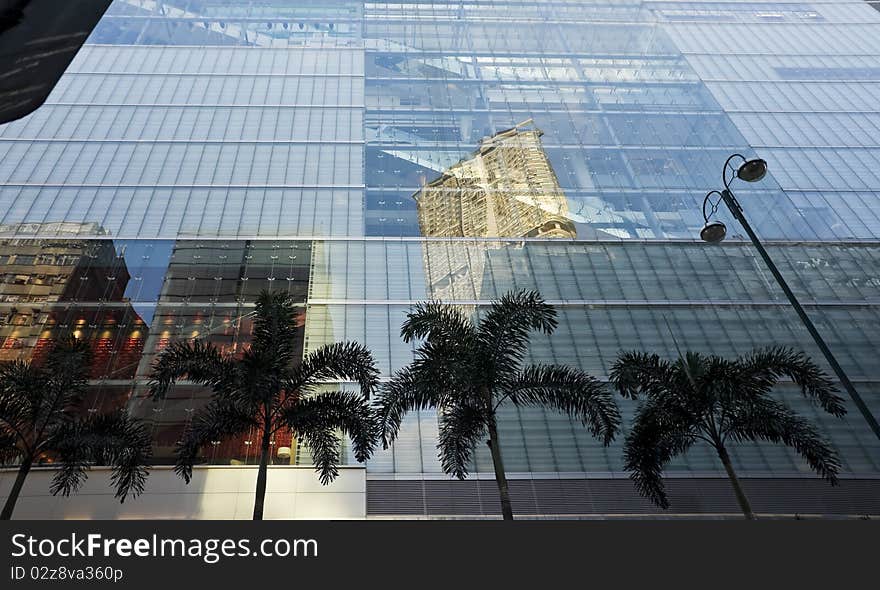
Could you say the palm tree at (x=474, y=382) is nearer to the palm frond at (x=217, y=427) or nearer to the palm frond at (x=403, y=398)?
the palm frond at (x=403, y=398)

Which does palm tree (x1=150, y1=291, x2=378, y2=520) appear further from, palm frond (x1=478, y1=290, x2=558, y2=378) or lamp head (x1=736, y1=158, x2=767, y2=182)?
lamp head (x1=736, y1=158, x2=767, y2=182)

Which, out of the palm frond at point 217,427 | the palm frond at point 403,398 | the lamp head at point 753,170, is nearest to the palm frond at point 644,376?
the palm frond at point 403,398

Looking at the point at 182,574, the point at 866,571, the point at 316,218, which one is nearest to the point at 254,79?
Answer: the point at 316,218

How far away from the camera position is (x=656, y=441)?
12.3 metres

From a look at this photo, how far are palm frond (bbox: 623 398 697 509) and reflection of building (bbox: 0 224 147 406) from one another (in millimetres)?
14050

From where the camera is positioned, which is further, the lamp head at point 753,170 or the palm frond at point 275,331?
the palm frond at point 275,331

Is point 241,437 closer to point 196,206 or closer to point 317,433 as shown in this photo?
point 317,433

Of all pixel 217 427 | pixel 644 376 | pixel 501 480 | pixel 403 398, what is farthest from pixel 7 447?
pixel 644 376

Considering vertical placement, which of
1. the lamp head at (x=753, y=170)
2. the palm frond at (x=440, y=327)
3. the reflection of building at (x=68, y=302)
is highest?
the reflection of building at (x=68, y=302)

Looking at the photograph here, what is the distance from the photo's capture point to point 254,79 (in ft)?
98.5

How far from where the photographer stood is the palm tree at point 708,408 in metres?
11.8

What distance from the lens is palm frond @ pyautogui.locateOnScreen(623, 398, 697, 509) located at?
12062 mm

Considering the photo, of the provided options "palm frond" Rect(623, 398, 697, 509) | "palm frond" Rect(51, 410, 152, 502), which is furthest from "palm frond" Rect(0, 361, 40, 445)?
"palm frond" Rect(623, 398, 697, 509)

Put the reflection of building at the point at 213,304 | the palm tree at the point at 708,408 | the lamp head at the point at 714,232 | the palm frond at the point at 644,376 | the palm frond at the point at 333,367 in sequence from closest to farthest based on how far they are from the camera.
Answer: the lamp head at the point at 714,232, the palm tree at the point at 708,408, the palm frond at the point at 333,367, the palm frond at the point at 644,376, the reflection of building at the point at 213,304
